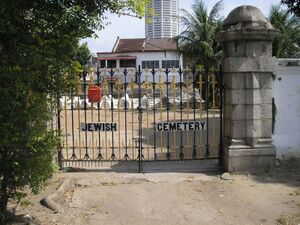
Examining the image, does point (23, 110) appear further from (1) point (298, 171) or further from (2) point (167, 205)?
(1) point (298, 171)

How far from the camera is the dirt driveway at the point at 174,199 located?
20.3ft

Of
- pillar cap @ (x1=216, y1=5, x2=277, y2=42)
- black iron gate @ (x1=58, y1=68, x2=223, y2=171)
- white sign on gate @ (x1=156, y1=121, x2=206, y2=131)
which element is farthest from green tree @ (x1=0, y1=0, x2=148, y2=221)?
white sign on gate @ (x1=156, y1=121, x2=206, y2=131)

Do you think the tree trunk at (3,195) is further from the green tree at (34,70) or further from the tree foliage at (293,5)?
the tree foliage at (293,5)

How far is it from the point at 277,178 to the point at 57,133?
430cm

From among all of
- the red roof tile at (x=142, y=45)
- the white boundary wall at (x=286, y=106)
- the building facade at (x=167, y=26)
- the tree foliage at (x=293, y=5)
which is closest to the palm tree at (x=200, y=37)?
the building facade at (x=167, y=26)

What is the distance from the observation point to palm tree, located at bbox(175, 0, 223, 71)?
25656mm

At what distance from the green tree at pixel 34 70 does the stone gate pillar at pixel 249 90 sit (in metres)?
3.26

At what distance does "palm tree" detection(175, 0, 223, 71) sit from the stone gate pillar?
17.1 m

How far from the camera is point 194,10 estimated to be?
26.9m

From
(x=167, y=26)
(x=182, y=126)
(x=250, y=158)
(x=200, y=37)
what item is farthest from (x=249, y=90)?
(x=167, y=26)

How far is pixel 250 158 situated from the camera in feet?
27.3

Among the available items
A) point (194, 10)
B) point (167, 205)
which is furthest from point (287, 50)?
point (167, 205)

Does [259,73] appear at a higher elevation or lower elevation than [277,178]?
higher

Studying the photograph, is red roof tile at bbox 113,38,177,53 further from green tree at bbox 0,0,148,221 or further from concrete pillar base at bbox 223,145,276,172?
green tree at bbox 0,0,148,221
